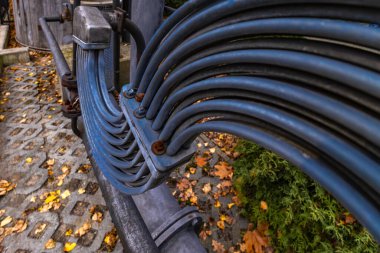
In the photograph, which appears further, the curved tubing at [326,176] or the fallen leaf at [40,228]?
the fallen leaf at [40,228]

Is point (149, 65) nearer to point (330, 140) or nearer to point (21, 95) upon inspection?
point (330, 140)

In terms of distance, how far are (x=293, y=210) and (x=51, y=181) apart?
3.38 meters

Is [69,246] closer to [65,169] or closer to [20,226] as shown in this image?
[20,226]

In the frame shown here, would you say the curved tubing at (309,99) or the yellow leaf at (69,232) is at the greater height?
the curved tubing at (309,99)

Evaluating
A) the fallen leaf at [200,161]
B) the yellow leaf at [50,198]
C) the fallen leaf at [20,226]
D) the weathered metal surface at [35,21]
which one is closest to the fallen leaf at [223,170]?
the fallen leaf at [200,161]

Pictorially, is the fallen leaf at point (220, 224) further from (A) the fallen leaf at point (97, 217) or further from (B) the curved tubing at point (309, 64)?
(B) the curved tubing at point (309, 64)

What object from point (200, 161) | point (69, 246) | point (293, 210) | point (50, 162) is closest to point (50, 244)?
point (69, 246)

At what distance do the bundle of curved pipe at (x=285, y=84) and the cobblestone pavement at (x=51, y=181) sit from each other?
8.66 ft

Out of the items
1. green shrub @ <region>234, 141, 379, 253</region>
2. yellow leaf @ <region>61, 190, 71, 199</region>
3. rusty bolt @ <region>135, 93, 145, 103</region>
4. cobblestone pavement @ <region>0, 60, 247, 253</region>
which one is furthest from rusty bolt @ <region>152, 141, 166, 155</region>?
yellow leaf @ <region>61, 190, 71, 199</region>

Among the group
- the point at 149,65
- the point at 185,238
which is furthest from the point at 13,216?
the point at 149,65

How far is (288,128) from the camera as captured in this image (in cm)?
67

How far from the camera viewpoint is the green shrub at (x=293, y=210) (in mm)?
2707

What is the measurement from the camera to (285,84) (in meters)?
0.68

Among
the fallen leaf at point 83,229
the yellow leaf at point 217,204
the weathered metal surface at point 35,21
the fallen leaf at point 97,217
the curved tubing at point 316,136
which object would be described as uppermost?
the curved tubing at point 316,136
